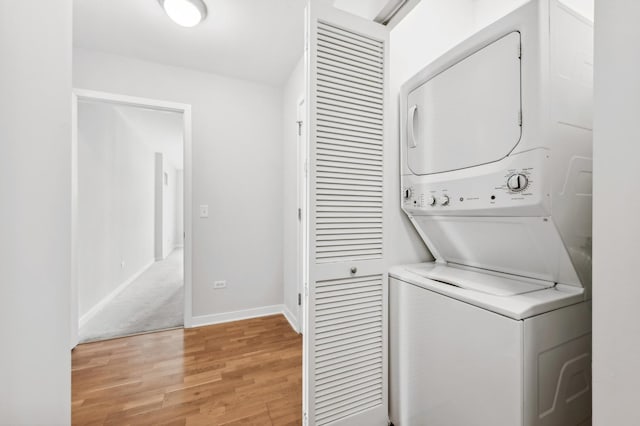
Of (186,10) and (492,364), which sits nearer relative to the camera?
(492,364)

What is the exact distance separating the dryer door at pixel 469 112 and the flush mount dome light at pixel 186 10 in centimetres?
162

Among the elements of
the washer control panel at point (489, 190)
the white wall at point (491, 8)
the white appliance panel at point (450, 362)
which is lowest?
the white appliance panel at point (450, 362)

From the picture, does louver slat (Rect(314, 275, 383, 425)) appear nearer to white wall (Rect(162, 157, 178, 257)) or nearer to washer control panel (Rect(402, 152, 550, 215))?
washer control panel (Rect(402, 152, 550, 215))

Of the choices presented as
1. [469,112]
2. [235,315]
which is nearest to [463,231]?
[469,112]

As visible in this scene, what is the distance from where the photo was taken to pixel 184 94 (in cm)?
265

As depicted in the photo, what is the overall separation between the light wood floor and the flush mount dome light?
2607 mm

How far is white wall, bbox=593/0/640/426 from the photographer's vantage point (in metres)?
0.54

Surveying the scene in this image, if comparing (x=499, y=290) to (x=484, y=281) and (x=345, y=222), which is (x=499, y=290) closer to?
(x=484, y=281)

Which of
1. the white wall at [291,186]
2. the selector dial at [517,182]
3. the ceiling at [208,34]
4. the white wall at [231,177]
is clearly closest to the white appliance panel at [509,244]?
the selector dial at [517,182]

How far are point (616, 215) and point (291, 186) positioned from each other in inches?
97.6

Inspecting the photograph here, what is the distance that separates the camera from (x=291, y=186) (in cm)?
282

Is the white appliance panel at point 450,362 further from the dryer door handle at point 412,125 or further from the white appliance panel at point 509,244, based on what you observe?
the dryer door handle at point 412,125

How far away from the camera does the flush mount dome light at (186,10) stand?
5.66ft

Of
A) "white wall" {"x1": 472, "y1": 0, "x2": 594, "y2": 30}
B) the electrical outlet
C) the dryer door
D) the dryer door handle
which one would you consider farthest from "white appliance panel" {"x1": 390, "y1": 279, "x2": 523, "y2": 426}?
the electrical outlet
